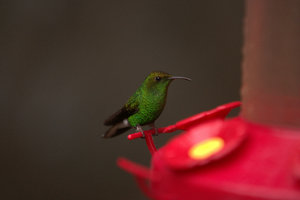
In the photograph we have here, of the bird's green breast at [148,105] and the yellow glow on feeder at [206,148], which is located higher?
the yellow glow on feeder at [206,148]

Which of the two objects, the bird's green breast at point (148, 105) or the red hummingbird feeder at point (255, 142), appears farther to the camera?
the bird's green breast at point (148, 105)

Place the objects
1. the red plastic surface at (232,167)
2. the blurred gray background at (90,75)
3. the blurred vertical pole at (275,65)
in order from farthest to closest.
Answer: the blurred gray background at (90,75) → the blurred vertical pole at (275,65) → the red plastic surface at (232,167)

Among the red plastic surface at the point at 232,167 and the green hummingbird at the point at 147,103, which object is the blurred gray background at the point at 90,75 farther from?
the red plastic surface at the point at 232,167

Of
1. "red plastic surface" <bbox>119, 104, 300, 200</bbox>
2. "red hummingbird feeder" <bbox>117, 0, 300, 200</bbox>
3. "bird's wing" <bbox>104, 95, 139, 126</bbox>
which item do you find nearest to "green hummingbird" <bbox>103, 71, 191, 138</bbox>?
"bird's wing" <bbox>104, 95, 139, 126</bbox>

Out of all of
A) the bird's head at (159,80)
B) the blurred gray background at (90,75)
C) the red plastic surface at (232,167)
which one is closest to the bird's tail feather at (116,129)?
the bird's head at (159,80)

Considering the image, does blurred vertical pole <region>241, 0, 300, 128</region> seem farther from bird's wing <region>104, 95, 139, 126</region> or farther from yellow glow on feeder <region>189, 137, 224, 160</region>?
bird's wing <region>104, 95, 139, 126</region>

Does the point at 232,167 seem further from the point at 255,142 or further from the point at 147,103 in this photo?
the point at 147,103

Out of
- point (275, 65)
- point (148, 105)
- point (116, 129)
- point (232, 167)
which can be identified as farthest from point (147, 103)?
point (232, 167)
